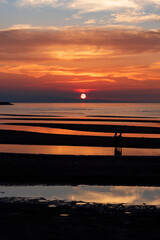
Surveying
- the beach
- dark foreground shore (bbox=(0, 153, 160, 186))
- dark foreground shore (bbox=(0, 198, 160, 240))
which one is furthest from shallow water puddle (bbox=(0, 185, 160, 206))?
dark foreground shore (bbox=(0, 153, 160, 186))

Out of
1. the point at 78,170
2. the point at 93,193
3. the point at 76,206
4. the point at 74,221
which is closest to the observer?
the point at 74,221

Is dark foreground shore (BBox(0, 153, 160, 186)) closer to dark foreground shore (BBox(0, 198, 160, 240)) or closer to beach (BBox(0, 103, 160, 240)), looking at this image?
beach (BBox(0, 103, 160, 240))

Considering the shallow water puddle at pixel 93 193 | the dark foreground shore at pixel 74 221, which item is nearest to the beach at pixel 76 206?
the dark foreground shore at pixel 74 221

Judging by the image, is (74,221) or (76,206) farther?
(76,206)

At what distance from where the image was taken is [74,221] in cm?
1023

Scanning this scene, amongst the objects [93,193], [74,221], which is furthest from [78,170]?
[74,221]

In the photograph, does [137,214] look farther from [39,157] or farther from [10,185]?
[39,157]

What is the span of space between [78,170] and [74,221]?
27.8 ft

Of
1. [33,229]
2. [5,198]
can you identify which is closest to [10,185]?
[5,198]

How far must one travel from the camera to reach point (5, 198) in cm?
1281

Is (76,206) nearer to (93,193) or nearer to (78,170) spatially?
(93,193)

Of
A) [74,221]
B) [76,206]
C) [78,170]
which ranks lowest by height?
[74,221]

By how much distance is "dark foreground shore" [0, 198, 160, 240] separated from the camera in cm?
907

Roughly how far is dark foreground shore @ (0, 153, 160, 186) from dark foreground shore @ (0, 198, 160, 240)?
4.26m
